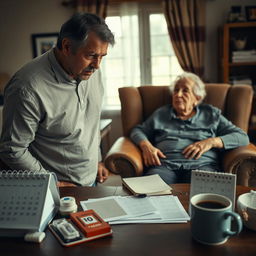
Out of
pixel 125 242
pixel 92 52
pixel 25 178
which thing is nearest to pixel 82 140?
pixel 92 52

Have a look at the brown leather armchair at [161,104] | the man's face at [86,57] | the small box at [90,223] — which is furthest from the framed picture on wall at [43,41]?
the small box at [90,223]

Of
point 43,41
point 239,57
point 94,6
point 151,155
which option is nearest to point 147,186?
point 151,155

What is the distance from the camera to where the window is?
3793 millimetres

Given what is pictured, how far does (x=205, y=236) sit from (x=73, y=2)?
3.47m

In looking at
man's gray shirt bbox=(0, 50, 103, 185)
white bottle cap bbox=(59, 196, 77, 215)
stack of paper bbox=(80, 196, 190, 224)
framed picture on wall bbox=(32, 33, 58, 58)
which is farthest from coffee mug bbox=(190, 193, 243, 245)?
framed picture on wall bbox=(32, 33, 58, 58)

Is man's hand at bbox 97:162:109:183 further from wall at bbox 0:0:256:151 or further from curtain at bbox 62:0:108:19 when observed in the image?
curtain at bbox 62:0:108:19

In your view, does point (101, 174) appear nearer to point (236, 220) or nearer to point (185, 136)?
point (185, 136)

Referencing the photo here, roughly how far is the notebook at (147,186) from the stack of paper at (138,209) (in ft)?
0.12

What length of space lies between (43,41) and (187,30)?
5.78 ft

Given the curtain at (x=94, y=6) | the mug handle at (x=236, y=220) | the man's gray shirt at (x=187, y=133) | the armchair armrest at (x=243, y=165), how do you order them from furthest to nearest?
the curtain at (x=94, y=6)
the man's gray shirt at (x=187, y=133)
the armchair armrest at (x=243, y=165)
the mug handle at (x=236, y=220)

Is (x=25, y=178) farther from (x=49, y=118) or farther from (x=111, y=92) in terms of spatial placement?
(x=111, y=92)

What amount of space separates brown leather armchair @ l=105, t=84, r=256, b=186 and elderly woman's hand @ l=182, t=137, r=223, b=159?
113 millimetres

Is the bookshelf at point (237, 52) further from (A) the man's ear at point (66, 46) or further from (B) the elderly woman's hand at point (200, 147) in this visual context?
(A) the man's ear at point (66, 46)

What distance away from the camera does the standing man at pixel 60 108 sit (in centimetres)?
132
